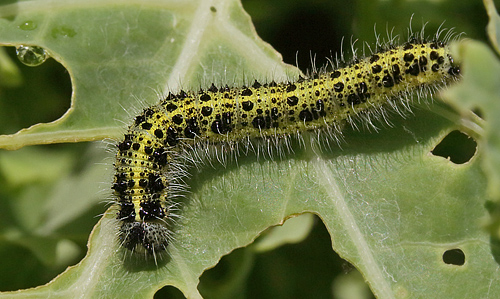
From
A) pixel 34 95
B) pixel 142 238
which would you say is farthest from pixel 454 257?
pixel 34 95

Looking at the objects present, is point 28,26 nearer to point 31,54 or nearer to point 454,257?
point 31,54

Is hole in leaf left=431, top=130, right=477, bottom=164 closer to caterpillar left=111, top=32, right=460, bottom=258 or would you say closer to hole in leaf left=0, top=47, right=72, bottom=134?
caterpillar left=111, top=32, right=460, bottom=258

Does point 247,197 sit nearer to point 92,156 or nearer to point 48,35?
point 92,156

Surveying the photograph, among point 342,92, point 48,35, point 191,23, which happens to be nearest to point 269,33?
point 191,23

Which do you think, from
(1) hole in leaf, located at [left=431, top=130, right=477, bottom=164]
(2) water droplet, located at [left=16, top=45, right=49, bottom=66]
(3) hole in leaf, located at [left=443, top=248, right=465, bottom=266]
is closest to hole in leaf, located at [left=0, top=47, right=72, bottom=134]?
(2) water droplet, located at [left=16, top=45, right=49, bottom=66]

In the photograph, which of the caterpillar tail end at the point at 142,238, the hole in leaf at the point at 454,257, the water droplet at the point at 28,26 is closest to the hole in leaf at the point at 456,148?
the hole in leaf at the point at 454,257

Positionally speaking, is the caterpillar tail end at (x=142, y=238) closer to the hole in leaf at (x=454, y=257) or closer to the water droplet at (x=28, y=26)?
the water droplet at (x=28, y=26)
